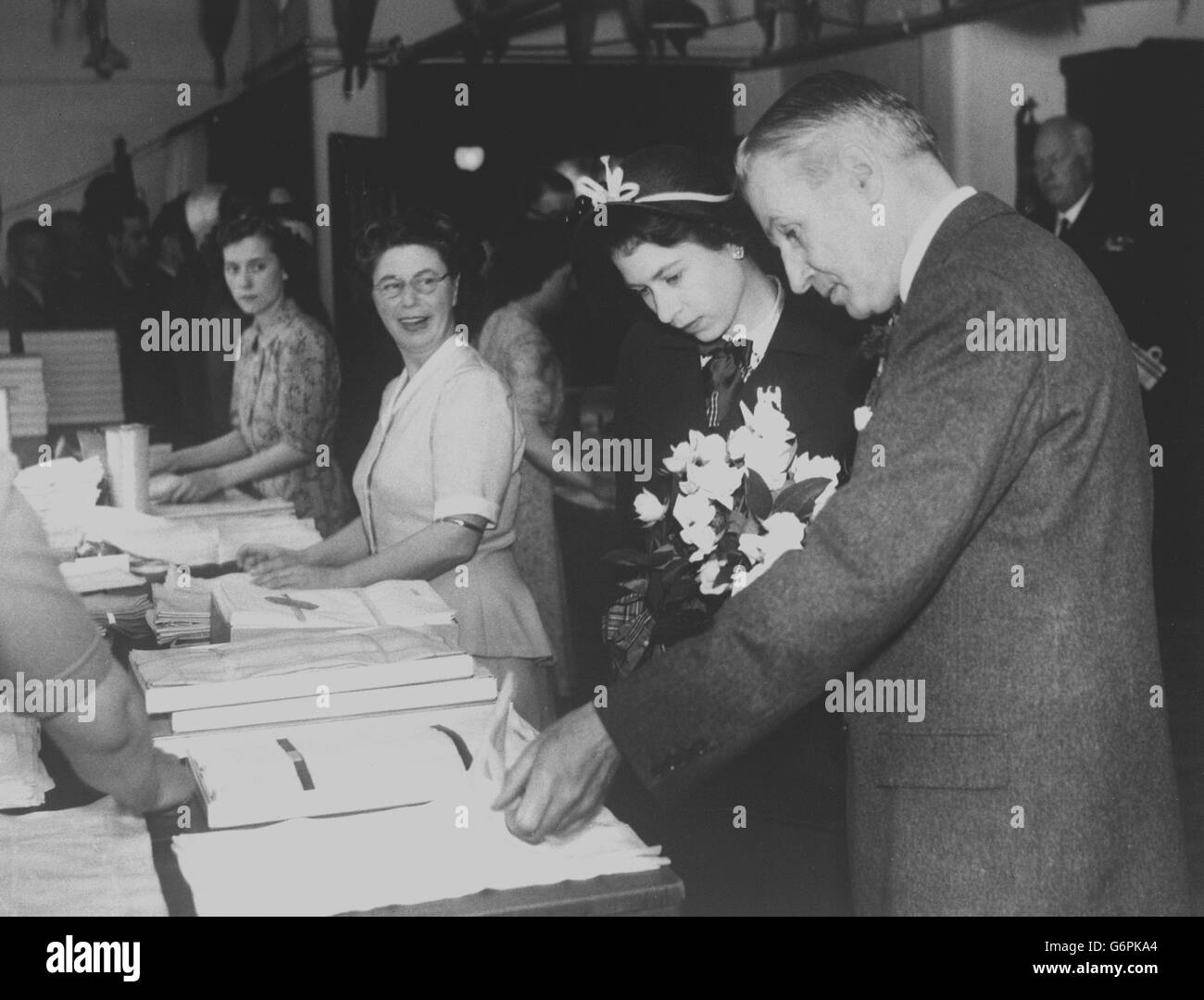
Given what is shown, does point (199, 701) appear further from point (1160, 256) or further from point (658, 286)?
point (1160, 256)

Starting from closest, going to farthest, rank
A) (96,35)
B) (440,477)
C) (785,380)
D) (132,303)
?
(785,380) < (96,35) < (440,477) < (132,303)

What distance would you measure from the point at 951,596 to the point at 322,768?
670mm

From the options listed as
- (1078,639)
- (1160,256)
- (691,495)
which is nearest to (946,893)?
(1078,639)

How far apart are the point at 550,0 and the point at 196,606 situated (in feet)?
4.97

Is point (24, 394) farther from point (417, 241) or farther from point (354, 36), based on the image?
point (354, 36)

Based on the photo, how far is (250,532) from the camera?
107 inches

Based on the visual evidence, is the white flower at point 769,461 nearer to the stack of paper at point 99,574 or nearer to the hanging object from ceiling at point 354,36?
the stack of paper at point 99,574

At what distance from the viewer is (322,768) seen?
4.57ft

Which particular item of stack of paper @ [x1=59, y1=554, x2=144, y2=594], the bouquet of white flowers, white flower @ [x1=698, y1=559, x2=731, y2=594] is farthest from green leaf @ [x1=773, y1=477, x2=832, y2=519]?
stack of paper @ [x1=59, y1=554, x2=144, y2=594]

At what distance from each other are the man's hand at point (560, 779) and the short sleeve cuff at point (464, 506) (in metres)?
1.36

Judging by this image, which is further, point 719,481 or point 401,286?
point 401,286

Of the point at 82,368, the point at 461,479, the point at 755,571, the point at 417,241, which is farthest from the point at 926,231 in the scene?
the point at 82,368

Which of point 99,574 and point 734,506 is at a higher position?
point 734,506

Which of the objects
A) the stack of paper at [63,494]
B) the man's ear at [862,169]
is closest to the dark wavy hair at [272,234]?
the stack of paper at [63,494]
